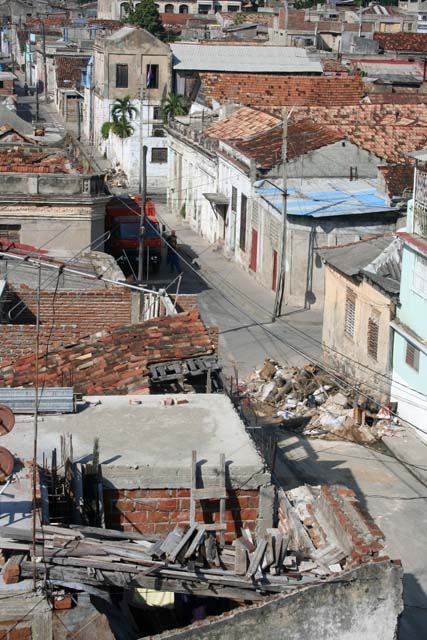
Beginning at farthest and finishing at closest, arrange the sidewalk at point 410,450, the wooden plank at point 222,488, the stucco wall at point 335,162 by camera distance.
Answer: the stucco wall at point 335,162 → the sidewalk at point 410,450 → the wooden plank at point 222,488

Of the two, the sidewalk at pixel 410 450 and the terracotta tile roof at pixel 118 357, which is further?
the sidewalk at pixel 410 450

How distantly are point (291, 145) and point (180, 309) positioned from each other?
58.9ft

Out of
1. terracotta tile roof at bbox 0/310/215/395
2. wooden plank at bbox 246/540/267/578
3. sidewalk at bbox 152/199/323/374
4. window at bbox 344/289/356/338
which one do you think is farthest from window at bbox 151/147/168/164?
wooden plank at bbox 246/540/267/578

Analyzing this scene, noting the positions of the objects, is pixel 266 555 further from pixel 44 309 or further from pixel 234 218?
pixel 234 218

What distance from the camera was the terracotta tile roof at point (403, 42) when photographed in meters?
77.8

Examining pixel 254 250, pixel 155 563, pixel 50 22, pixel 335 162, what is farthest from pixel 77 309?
pixel 50 22

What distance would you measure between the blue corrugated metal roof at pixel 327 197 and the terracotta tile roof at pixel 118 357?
52.9 feet

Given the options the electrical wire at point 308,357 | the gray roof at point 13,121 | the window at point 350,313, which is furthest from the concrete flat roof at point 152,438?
the gray roof at point 13,121

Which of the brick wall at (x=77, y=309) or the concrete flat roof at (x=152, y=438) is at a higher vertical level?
the concrete flat roof at (x=152, y=438)

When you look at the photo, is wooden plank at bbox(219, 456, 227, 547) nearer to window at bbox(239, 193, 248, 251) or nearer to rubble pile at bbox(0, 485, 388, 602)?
rubble pile at bbox(0, 485, 388, 602)

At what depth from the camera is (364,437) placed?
2331 centimetres

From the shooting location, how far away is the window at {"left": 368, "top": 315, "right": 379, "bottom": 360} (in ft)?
85.4

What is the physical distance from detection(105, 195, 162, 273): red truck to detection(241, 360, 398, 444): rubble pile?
1104cm

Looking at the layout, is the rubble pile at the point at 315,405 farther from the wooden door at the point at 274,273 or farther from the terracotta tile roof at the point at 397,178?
the terracotta tile roof at the point at 397,178
